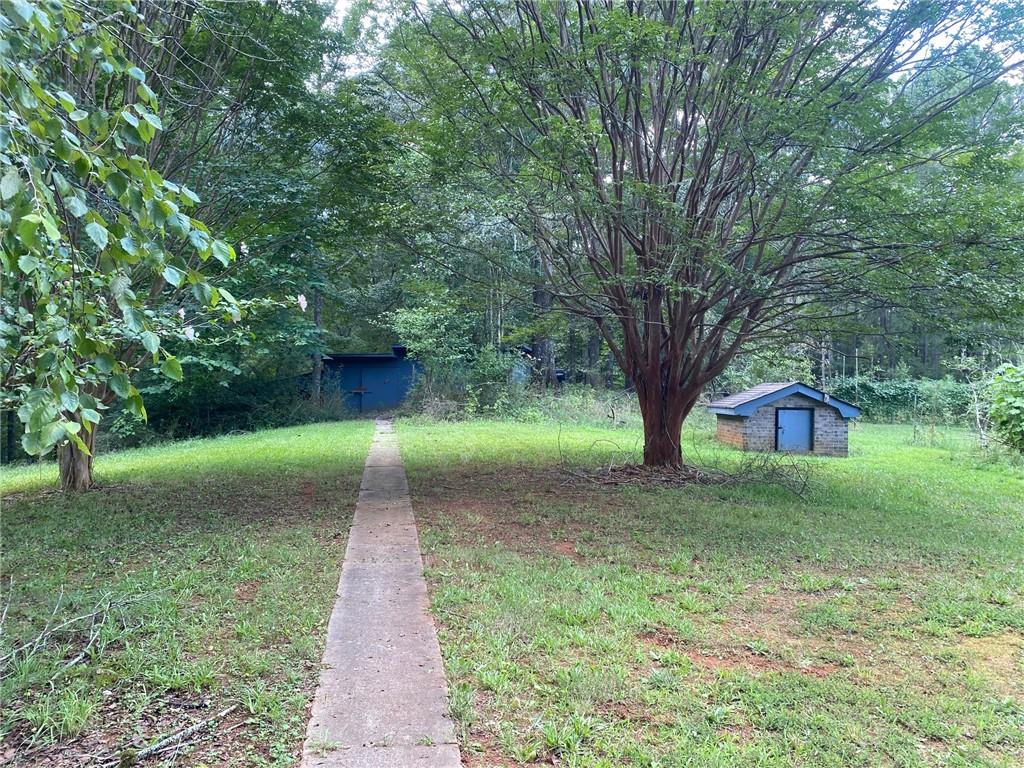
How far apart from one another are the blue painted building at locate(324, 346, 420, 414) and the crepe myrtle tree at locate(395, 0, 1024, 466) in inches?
573

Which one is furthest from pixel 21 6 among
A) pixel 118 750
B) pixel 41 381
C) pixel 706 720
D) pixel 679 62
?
pixel 679 62

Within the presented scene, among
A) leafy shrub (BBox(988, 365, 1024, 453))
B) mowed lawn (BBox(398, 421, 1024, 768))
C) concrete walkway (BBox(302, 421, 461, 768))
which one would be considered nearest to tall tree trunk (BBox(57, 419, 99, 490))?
mowed lawn (BBox(398, 421, 1024, 768))

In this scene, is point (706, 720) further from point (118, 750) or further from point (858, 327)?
point (858, 327)

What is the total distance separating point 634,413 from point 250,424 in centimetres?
1187

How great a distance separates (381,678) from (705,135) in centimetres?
762

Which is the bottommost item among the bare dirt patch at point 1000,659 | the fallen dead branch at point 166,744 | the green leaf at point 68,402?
the bare dirt patch at point 1000,659

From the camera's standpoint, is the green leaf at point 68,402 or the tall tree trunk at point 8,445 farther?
the tall tree trunk at point 8,445

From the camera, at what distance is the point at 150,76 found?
22.5ft

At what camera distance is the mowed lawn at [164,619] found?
236 centimetres

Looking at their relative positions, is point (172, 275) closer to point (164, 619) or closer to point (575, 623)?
point (164, 619)

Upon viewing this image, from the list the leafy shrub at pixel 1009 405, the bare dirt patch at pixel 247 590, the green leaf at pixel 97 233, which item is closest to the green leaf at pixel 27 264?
the green leaf at pixel 97 233

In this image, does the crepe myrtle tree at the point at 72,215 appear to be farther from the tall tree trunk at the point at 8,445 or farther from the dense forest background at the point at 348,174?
the tall tree trunk at the point at 8,445

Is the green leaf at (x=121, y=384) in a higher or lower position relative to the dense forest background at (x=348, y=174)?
lower

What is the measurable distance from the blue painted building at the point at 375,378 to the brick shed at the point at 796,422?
Answer: 12.5 m
